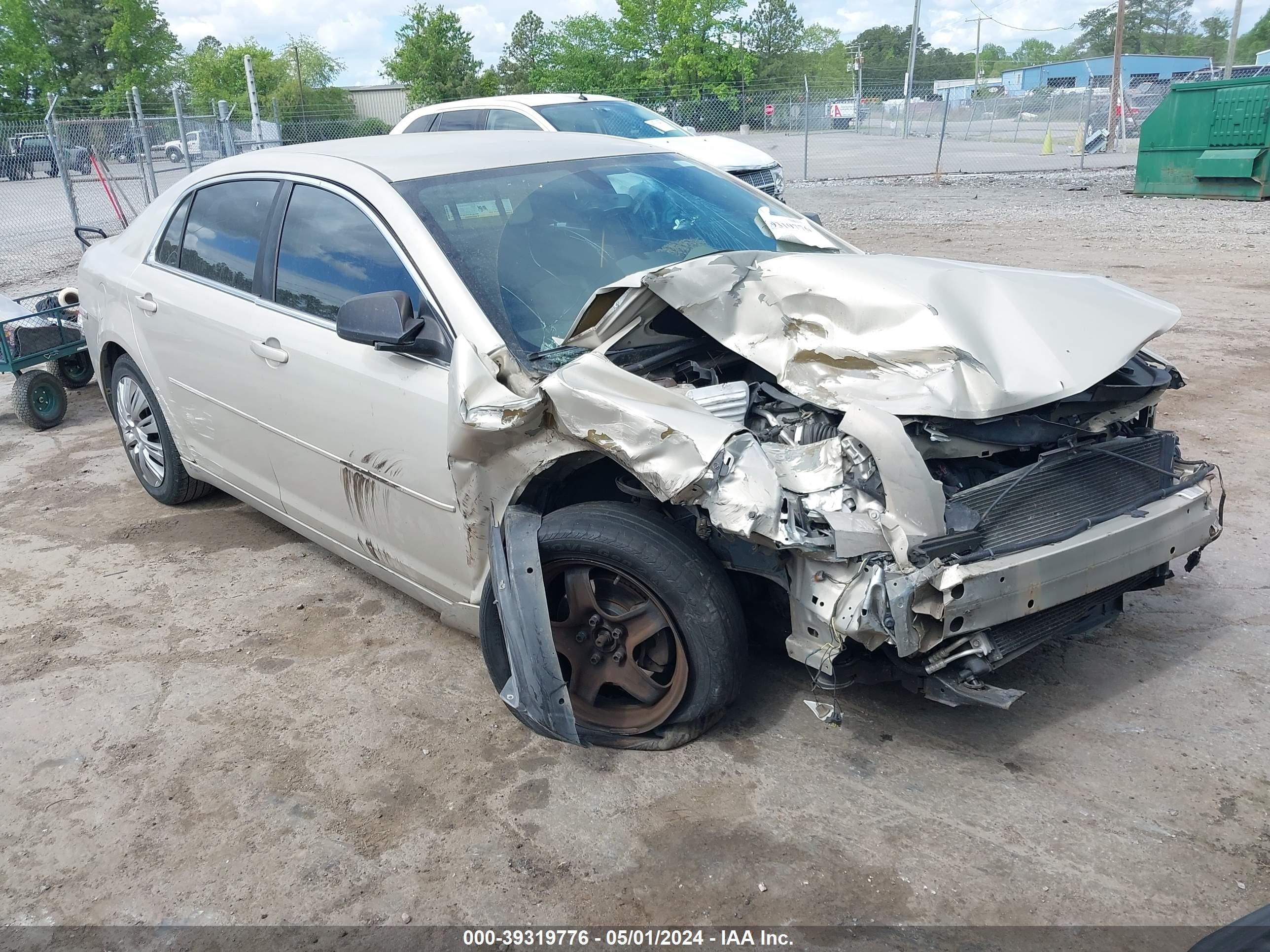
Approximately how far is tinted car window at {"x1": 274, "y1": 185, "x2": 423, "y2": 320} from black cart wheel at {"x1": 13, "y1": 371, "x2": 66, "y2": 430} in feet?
13.3

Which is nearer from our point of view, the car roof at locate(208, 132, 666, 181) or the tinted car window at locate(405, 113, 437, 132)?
the car roof at locate(208, 132, 666, 181)

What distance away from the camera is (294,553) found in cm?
475

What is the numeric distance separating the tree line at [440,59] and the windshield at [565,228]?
26905 millimetres

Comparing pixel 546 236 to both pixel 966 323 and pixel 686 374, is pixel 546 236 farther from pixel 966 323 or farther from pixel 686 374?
pixel 966 323

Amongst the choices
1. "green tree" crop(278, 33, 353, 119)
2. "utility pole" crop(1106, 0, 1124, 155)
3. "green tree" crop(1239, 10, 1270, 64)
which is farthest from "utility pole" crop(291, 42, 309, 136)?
"green tree" crop(1239, 10, 1270, 64)

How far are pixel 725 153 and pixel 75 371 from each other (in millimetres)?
7548

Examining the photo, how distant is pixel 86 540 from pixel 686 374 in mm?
3578

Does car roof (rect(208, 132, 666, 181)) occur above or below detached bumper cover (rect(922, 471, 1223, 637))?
above

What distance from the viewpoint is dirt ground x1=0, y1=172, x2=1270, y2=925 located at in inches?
99.1

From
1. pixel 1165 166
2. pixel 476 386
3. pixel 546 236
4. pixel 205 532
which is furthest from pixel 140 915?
pixel 1165 166

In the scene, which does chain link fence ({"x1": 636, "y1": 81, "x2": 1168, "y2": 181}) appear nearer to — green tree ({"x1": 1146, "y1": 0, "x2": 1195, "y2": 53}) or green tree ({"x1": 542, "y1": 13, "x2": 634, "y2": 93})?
green tree ({"x1": 542, "y1": 13, "x2": 634, "y2": 93})

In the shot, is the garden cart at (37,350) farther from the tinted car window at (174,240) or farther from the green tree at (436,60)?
the green tree at (436,60)

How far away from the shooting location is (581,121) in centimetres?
1105

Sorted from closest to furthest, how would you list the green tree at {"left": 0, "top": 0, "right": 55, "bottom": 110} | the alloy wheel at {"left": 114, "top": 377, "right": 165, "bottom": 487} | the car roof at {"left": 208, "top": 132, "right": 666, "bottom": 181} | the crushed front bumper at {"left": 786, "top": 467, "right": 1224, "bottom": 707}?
the crushed front bumper at {"left": 786, "top": 467, "right": 1224, "bottom": 707}, the car roof at {"left": 208, "top": 132, "right": 666, "bottom": 181}, the alloy wheel at {"left": 114, "top": 377, "right": 165, "bottom": 487}, the green tree at {"left": 0, "top": 0, "right": 55, "bottom": 110}
